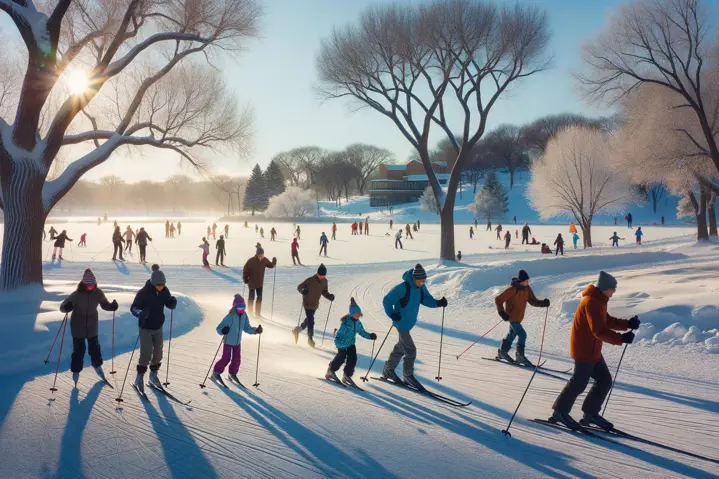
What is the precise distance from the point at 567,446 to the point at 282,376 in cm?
367

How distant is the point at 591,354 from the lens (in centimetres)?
471

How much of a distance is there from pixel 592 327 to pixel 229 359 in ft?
14.0

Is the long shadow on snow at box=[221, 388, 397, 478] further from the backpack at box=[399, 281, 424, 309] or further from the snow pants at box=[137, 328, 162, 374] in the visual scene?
the backpack at box=[399, 281, 424, 309]

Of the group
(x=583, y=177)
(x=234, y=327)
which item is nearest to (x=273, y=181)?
(x=583, y=177)

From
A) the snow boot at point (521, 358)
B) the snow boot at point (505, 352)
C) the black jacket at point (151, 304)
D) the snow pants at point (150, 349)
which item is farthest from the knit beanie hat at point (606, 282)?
the snow pants at point (150, 349)

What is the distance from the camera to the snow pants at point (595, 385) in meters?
4.75

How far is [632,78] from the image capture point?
17156 mm

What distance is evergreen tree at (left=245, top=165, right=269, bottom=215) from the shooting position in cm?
8825

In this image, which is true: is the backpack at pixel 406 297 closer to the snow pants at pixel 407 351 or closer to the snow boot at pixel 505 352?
the snow pants at pixel 407 351

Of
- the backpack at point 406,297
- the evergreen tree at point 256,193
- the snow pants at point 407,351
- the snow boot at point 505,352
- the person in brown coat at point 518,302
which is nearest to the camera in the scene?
the backpack at point 406,297

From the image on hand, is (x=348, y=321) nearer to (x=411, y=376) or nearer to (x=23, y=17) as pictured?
(x=411, y=376)

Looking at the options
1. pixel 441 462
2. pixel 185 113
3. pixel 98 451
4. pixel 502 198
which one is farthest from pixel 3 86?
pixel 502 198

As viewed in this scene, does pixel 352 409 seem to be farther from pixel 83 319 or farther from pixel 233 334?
pixel 83 319

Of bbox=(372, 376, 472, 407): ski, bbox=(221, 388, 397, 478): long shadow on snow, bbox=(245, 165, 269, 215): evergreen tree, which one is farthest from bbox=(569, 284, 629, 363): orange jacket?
bbox=(245, 165, 269, 215): evergreen tree
